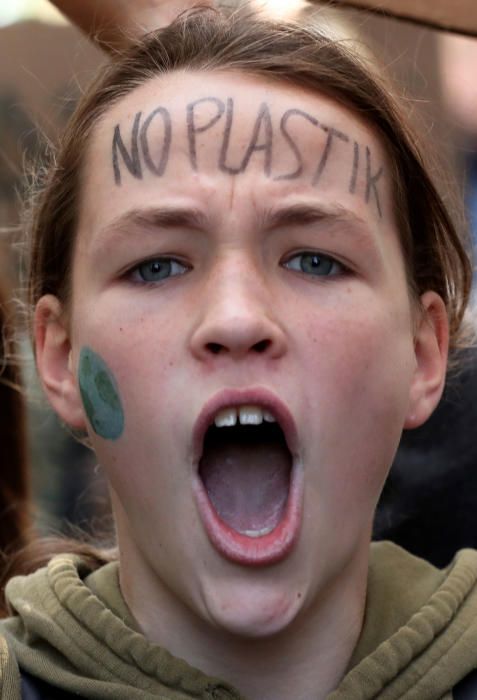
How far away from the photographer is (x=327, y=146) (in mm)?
1987

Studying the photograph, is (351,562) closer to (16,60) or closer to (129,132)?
(129,132)

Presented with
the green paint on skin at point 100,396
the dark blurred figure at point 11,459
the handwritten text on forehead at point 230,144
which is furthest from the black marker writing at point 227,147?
the dark blurred figure at point 11,459

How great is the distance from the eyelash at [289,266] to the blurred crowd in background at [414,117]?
54cm

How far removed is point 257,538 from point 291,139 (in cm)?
61

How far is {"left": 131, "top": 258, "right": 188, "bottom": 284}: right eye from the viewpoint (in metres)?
1.94

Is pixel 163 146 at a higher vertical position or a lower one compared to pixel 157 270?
higher

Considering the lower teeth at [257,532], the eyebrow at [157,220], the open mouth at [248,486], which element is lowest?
the lower teeth at [257,532]

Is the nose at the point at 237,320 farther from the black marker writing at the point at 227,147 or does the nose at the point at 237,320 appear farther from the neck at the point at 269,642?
the neck at the point at 269,642

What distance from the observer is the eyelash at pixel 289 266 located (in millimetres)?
1938

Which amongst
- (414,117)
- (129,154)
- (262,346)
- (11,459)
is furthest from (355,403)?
(11,459)

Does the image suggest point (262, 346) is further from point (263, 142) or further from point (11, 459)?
point (11, 459)

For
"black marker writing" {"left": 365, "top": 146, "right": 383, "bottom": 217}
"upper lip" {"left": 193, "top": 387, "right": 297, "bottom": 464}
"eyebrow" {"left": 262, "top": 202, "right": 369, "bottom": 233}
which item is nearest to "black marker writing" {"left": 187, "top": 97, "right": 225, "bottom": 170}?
"eyebrow" {"left": 262, "top": 202, "right": 369, "bottom": 233}

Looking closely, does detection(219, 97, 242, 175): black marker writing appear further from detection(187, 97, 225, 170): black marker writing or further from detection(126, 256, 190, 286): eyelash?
detection(126, 256, 190, 286): eyelash

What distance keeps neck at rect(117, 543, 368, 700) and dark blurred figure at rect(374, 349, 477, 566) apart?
2.17 feet
